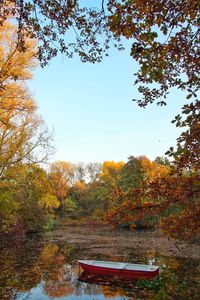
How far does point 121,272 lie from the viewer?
12.5m

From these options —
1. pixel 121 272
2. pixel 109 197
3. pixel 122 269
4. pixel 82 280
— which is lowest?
pixel 82 280

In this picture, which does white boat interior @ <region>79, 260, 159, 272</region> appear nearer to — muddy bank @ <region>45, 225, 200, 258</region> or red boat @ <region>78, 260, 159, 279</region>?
red boat @ <region>78, 260, 159, 279</region>

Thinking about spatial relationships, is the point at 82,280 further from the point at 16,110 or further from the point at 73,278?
the point at 16,110

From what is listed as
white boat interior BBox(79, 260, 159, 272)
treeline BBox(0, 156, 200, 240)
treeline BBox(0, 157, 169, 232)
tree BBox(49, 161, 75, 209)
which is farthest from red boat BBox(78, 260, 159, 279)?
tree BBox(49, 161, 75, 209)

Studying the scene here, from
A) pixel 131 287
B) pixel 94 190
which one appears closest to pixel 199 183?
pixel 131 287

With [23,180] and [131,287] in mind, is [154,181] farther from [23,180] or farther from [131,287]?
[23,180]

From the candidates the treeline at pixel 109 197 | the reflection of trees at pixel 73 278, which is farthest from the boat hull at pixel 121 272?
the treeline at pixel 109 197

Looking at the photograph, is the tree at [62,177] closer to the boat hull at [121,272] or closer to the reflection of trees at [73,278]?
the reflection of trees at [73,278]

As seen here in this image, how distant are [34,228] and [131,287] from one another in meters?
22.0

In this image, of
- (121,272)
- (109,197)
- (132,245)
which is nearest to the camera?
(109,197)

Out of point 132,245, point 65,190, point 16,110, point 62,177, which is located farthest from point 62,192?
point 16,110

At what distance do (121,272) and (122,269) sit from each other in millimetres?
123

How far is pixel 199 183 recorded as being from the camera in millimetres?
4012

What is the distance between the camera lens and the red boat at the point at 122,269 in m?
12.0
